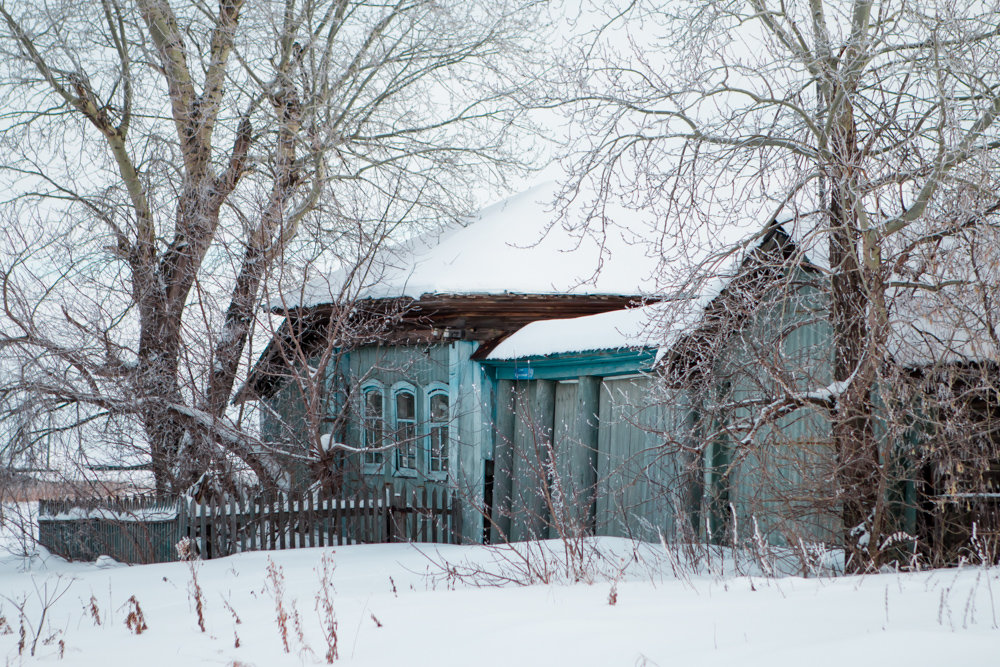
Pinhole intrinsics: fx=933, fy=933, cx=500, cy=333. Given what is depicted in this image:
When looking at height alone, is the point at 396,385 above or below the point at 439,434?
above

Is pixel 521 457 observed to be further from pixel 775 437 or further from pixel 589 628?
pixel 589 628

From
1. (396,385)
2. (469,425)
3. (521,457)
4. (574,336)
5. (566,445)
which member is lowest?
(521,457)

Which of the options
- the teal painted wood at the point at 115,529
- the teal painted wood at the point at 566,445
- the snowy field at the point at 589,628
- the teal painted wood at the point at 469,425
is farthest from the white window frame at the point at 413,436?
the snowy field at the point at 589,628

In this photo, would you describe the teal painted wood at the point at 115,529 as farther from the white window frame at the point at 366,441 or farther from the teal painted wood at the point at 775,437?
the teal painted wood at the point at 775,437

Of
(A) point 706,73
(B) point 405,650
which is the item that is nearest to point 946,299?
(A) point 706,73

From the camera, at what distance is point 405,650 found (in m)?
4.16

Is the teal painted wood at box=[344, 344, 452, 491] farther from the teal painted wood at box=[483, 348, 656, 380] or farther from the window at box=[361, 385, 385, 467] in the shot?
the teal painted wood at box=[483, 348, 656, 380]

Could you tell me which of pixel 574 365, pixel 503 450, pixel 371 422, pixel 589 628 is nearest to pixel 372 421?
pixel 371 422

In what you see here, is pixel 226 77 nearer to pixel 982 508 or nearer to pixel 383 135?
pixel 383 135

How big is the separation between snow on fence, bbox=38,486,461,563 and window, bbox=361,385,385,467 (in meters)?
1.56

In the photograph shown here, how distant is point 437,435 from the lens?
12656 millimetres

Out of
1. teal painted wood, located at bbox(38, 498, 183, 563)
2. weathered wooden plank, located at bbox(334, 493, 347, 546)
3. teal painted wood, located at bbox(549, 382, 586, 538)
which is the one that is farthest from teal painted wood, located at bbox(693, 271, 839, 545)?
teal painted wood, located at bbox(38, 498, 183, 563)

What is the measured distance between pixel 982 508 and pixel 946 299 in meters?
1.88

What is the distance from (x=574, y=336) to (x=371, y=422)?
399cm
